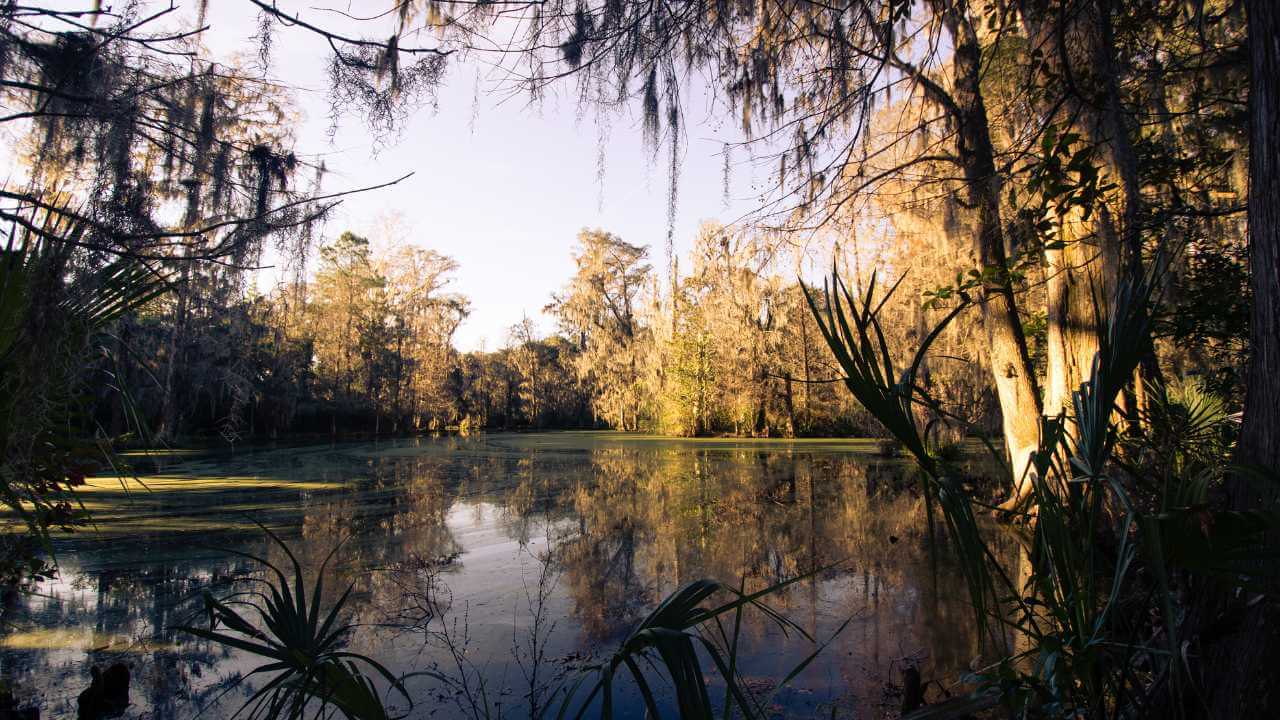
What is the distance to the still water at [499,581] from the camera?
9.62 ft

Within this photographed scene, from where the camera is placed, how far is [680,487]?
9.48 m

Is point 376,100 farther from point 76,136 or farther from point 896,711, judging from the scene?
point 896,711

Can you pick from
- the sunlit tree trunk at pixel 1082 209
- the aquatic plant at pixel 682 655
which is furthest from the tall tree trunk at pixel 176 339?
the sunlit tree trunk at pixel 1082 209

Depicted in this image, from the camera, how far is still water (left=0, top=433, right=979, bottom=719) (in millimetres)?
2934

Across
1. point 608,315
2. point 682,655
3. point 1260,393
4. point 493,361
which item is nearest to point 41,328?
point 682,655

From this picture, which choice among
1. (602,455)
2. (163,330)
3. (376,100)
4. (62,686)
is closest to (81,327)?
(376,100)

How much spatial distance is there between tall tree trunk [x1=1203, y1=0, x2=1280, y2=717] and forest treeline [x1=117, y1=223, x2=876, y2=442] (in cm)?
1514

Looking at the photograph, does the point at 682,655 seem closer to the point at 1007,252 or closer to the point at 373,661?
the point at 373,661

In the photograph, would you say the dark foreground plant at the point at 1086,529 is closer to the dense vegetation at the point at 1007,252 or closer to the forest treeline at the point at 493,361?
the dense vegetation at the point at 1007,252

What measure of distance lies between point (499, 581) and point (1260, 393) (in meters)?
4.37

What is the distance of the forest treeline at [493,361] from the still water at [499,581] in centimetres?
Result: 831

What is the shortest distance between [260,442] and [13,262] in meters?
22.4

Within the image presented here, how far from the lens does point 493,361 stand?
38.2 metres

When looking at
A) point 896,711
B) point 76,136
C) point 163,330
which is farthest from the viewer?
point 163,330
